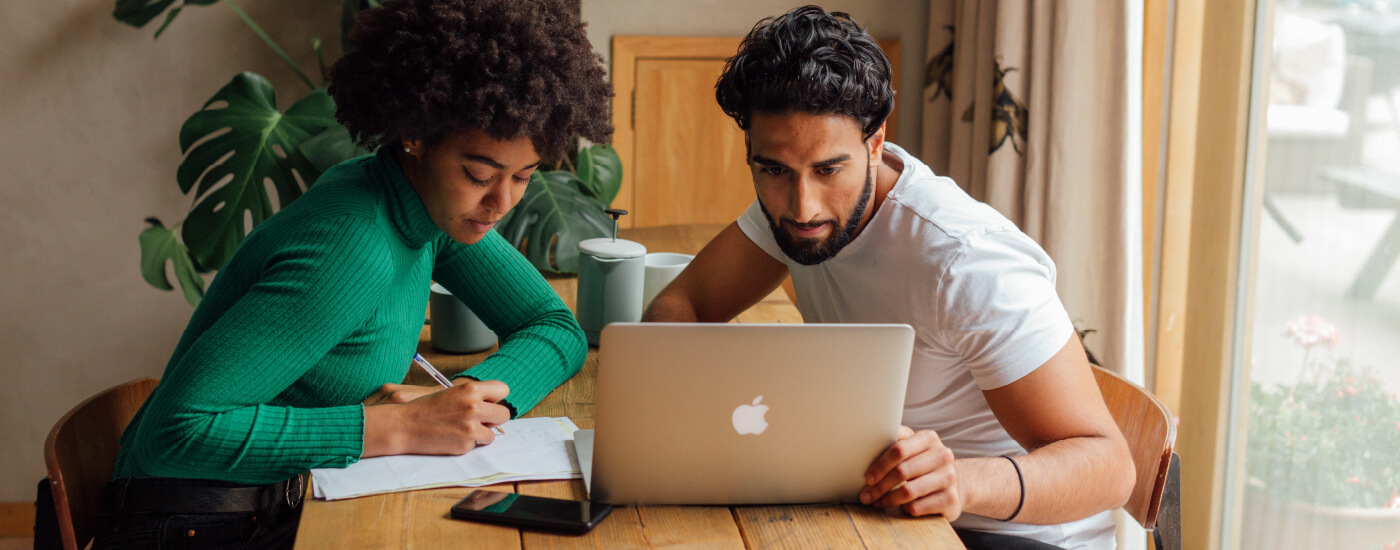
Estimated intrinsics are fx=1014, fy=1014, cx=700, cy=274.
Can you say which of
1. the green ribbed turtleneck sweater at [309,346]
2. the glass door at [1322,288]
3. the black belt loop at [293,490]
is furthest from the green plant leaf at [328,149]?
the glass door at [1322,288]

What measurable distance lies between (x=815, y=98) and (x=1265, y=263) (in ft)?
3.72

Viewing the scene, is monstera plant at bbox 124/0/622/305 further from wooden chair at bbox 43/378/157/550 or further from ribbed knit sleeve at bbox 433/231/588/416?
wooden chair at bbox 43/378/157/550

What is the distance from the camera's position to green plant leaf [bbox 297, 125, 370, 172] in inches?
77.5

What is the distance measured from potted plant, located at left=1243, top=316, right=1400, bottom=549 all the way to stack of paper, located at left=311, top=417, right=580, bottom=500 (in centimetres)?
133

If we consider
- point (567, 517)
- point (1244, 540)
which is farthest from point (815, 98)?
point (1244, 540)

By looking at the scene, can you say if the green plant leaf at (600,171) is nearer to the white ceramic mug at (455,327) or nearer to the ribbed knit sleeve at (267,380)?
the white ceramic mug at (455,327)

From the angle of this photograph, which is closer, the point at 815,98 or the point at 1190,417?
the point at 815,98

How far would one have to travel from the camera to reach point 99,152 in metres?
2.63

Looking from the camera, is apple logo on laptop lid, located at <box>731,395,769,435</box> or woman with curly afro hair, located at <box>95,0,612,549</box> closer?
apple logo on laptop lid, located at <box>731,395,769,435</box>

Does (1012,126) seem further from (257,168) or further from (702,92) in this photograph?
(257,168)

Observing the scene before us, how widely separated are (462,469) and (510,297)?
0.42m

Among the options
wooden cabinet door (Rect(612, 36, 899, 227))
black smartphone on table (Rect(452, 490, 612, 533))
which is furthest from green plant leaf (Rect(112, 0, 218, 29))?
black smartphone on table (Rect(452, 490, 612, 533))

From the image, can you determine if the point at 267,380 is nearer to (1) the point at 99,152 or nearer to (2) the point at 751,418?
(2) the point at 751,418

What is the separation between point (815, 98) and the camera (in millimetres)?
1213
